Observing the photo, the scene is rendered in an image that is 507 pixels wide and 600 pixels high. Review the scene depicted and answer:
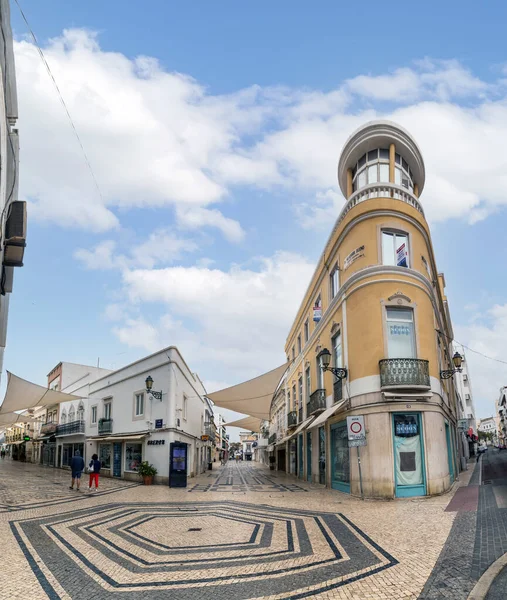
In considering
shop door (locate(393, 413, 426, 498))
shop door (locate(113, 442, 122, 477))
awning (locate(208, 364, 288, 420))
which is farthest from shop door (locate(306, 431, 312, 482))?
shop door (locate(113, 442, 122, 477))

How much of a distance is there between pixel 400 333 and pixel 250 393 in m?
12.5

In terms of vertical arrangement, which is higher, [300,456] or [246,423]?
[246,423]

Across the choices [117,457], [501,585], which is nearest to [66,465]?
[117,457]

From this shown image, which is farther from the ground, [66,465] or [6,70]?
[6,70]

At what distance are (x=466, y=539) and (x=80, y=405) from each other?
30464 millimetres

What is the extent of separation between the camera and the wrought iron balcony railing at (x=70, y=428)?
31.7m

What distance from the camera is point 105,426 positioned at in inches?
998

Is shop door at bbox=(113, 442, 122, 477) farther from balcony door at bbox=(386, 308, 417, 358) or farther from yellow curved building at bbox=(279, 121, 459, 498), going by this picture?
balcony door at bbox=(386, 308, 417, 358)

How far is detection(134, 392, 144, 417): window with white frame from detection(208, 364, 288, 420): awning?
3.43m

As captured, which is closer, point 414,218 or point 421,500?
point 421,500

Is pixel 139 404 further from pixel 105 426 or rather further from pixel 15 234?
pixel 15 234

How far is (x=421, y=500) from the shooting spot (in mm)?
12344

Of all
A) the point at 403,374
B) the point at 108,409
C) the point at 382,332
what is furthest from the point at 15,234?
the point at 108,409

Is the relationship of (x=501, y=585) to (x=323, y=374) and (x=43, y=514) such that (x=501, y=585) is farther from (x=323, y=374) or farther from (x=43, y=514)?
(x=323, y=374)
